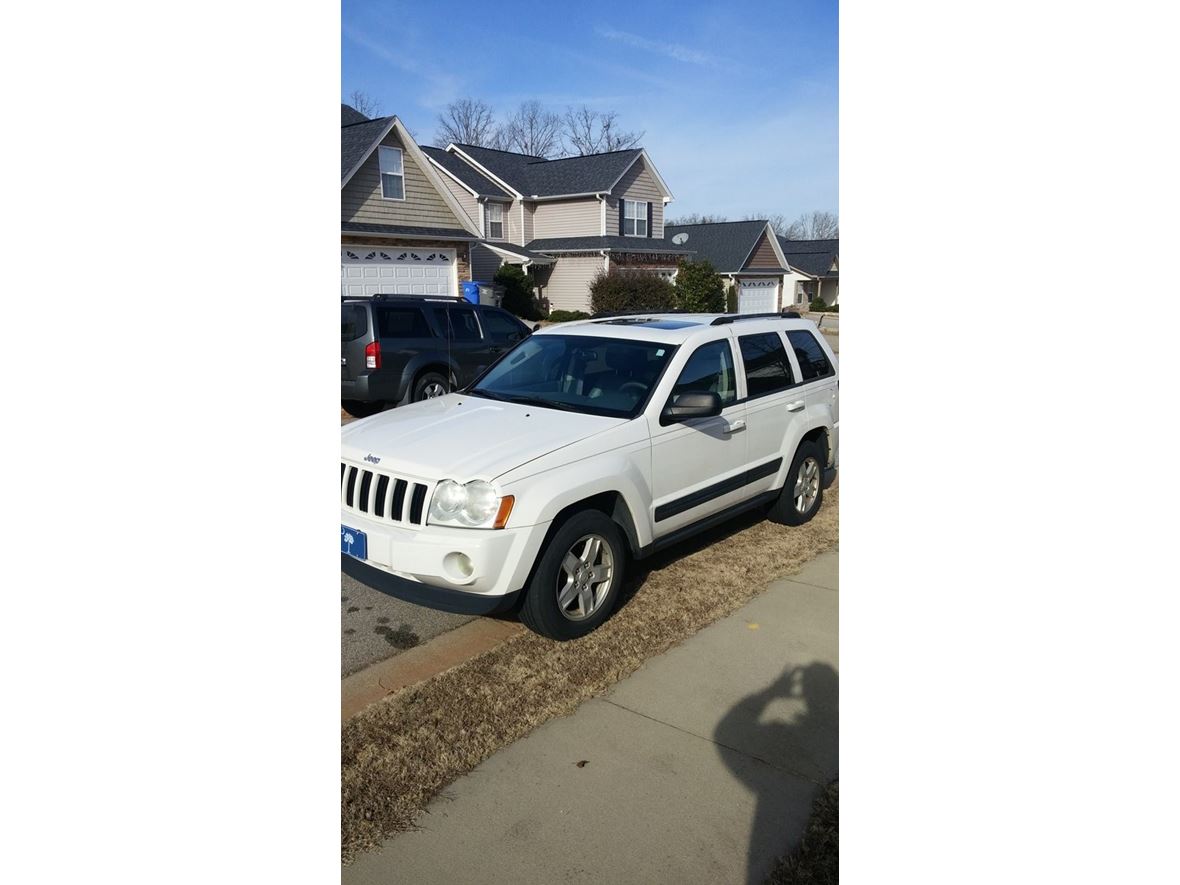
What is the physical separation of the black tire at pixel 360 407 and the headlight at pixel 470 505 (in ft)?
24.4

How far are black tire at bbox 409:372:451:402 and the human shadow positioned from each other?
7.62 meters

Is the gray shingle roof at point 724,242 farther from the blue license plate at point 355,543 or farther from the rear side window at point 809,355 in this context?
the blue license plate at point 355,543

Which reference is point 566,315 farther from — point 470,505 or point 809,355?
point 470,505

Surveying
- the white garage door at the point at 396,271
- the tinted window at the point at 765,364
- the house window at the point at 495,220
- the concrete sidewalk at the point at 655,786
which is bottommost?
the concrete sidewalk at the point at 655,786

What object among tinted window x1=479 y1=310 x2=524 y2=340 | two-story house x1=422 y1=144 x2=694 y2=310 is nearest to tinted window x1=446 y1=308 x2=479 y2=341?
tinted window x1=479 y1=310 x2=524 y2=340

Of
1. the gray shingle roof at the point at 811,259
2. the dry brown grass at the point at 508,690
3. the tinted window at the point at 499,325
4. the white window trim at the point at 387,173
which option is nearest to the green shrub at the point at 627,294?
the white window trim at the point at 387,173

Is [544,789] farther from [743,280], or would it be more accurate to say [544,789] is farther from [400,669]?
[743,280]

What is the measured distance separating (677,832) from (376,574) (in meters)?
1.98

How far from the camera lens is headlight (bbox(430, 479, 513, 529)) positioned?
3916 mm

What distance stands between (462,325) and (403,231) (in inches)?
394

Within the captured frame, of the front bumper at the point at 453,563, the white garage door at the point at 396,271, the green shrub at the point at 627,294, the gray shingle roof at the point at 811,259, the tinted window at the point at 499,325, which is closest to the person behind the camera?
the front bumper at the point at 453,563

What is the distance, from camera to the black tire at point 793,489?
6219mm

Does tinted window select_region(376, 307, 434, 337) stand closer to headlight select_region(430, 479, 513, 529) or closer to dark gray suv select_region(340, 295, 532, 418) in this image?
dark gray suv select_region(340, 295, 532, 418)

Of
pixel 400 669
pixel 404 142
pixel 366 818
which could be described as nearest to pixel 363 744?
pixel 366 818
